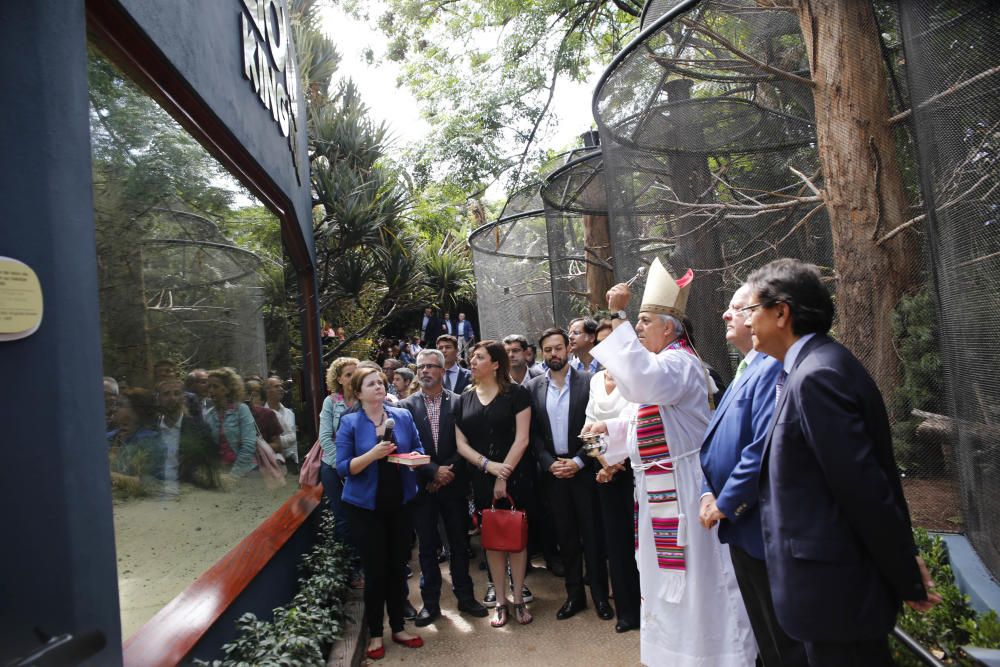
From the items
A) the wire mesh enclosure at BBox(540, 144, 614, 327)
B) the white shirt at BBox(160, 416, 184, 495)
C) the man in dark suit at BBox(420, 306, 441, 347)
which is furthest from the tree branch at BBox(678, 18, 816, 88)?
the man in dark suit at BBox(420, 306, 441, 347)

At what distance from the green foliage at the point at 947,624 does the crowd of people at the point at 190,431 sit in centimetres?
309

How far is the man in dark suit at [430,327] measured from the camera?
14.3 metres

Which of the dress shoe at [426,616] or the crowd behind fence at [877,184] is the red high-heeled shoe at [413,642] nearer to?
the dress shoe at [426,616]

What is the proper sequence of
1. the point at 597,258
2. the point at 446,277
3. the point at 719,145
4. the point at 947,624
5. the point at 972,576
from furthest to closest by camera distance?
the point at 446,277
the point at 597,258
the point at 719,145
the point at 972,576
the point at 947,624

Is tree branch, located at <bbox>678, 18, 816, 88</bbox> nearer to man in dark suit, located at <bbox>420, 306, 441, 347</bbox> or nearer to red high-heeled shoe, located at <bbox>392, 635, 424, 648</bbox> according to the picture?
red high-heeled shoe, located at <bbox>392, 635, 424, 648</bbox>

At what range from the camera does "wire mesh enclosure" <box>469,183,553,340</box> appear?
9.39 meters

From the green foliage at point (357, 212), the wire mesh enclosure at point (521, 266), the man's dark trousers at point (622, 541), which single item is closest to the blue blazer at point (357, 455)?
the man's dark trousers at point (622, 541)

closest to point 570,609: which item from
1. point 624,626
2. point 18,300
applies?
point 624,626

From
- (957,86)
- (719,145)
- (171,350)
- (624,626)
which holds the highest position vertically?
(719,145)

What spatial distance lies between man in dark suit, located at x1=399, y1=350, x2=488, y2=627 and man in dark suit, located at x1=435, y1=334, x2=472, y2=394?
1475 millimetres

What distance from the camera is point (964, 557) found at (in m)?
3.23

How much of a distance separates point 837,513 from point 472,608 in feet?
11.8

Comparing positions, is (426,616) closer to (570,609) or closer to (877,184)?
(570,609)

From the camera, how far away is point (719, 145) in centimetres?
429
